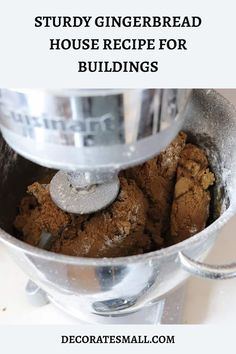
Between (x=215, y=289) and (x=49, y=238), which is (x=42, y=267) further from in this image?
(x=215, y=289)

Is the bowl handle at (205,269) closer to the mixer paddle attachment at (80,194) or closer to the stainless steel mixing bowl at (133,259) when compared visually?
the stainless steel mixing bowl at (133,259)

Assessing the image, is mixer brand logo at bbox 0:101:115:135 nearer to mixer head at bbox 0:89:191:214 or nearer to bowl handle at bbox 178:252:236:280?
mixer head at bbox 0:89:191:214

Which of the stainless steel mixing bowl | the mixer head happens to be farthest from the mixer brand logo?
the stainless steel mixing bowl

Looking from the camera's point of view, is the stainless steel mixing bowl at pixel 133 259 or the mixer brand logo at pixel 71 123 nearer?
the mixer brand logo at pixel 71 123

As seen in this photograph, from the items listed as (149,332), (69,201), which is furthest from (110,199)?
(149,332)

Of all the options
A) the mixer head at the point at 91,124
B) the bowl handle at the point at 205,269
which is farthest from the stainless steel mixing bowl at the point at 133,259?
the mixer head at the point at 91,124

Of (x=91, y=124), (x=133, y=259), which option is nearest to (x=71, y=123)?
(x=91, y=124)
